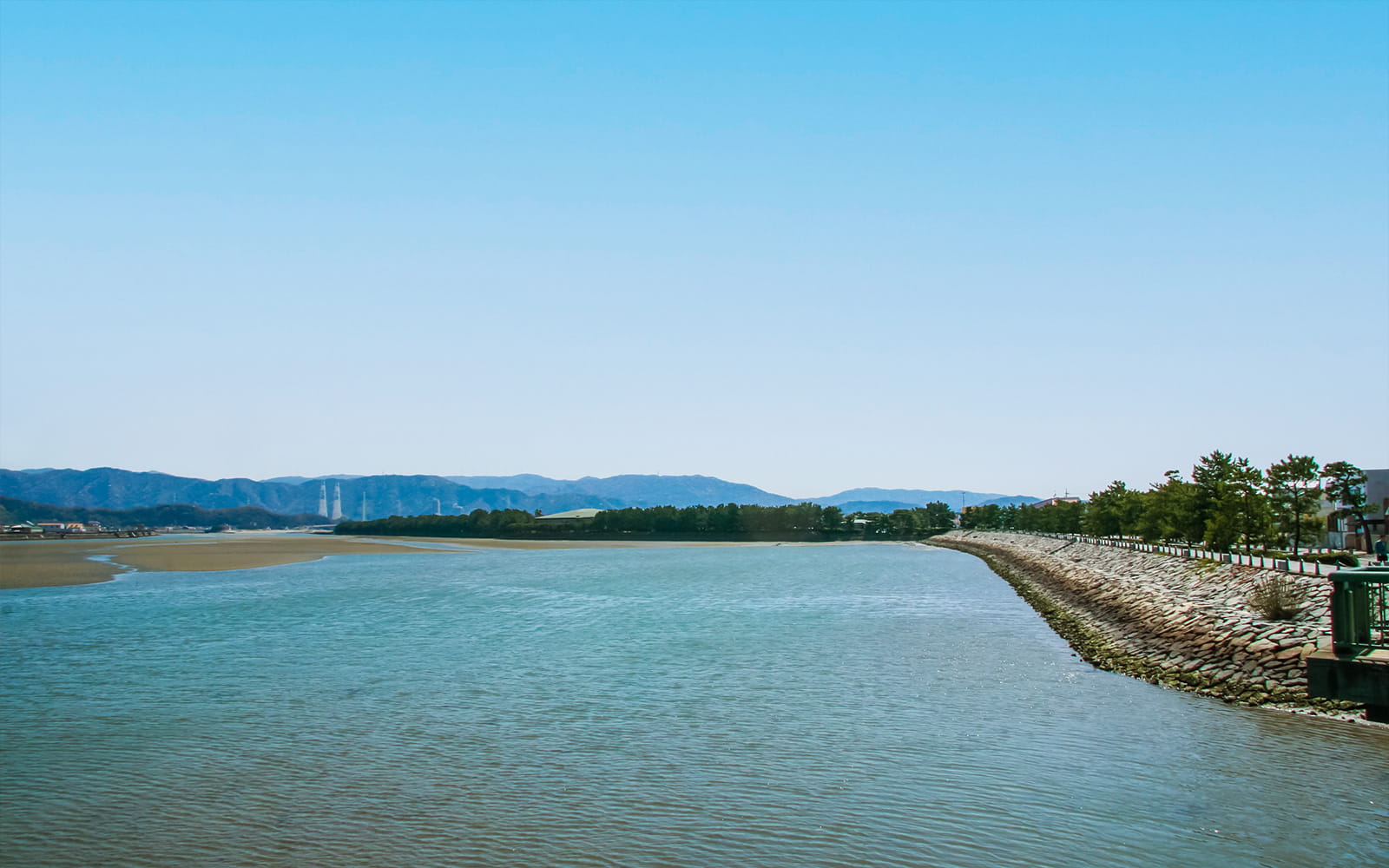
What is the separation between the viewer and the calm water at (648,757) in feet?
45.9

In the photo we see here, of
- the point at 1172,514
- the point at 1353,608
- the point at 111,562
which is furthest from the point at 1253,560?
the point at 111,562

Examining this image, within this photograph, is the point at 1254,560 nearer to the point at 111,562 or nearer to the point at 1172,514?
the point at 1172,514

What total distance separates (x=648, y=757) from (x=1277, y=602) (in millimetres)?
21072

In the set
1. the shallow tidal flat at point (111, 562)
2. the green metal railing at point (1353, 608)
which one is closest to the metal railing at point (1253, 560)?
the green metal railing at point (1353, 608)

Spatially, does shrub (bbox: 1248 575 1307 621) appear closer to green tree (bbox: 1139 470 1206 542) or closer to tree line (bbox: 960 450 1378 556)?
tree line (bbox: 960 450 1378 556)

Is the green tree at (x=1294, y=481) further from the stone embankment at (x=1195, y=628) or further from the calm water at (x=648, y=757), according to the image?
the calm water at (x=648, y=757)

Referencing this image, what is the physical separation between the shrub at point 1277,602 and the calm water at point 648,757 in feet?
18.0

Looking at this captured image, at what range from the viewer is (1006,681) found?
89.5 feet

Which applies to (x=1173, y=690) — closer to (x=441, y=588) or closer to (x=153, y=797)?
(x=153, y=797)

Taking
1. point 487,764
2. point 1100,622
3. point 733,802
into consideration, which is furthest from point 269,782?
point 1100,622

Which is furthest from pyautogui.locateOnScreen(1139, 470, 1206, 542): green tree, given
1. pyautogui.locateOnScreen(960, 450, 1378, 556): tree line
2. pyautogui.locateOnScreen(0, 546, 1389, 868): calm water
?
pyautogui.locateOnScreen(0, 546, 1389, 868): calm water

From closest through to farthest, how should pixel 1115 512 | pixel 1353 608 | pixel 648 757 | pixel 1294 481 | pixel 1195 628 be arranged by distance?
pixel 648 757, pixel 1353 608, pixel 1195 628, pixel 1294 481, pixel 1115 512

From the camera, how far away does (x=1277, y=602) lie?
28.4 m

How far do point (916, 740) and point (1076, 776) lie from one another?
3.65 metres
